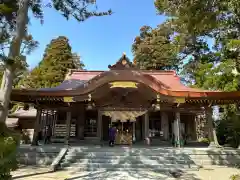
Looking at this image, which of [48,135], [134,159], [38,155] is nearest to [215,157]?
[134,159]

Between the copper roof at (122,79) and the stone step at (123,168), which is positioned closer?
the stone step at (123,168)

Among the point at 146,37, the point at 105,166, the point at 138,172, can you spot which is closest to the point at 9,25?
the point at 105,166

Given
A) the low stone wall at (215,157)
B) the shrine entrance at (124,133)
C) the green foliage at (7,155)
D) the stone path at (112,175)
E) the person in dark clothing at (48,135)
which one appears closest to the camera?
the green foliage at (7,155)

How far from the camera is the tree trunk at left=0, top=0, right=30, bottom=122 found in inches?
270

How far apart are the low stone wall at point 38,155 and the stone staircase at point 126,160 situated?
2.65ft

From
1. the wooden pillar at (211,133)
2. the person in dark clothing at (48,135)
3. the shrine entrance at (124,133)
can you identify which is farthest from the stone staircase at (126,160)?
the person in dark clothing at (48,135)

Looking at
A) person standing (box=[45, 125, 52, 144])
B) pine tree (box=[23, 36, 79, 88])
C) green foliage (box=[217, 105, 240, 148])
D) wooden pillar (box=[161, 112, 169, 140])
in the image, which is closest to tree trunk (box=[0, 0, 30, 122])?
person standing (box=[45, 125, 52, 144])

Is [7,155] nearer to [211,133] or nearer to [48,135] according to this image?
[48,135]

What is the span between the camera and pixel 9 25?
875 centimetres

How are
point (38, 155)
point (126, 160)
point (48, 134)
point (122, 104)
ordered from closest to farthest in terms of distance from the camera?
point (126, 160) → point (38, 155) → point (122, 104) → point (48, 134)

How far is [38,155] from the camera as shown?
10.4 m

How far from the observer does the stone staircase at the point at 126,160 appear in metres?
9.18

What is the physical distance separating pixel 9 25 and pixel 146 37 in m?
26.7

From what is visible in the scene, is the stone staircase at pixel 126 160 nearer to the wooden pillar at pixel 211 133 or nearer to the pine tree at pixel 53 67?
the wooden pillar at pixel 211 133
